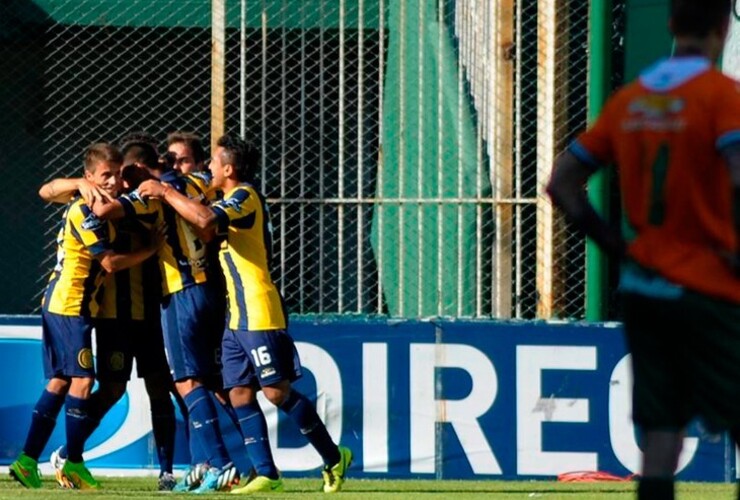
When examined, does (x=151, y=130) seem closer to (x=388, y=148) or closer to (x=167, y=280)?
(x=388, y=148)

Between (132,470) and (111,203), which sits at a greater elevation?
(111,203)

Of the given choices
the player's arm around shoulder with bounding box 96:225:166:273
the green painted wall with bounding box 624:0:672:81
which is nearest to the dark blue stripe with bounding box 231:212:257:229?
the player's arm around shoulder with bounding box 96:225:166:273

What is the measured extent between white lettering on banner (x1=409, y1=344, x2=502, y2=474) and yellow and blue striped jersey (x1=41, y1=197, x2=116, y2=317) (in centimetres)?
197

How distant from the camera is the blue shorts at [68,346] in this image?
9016mm

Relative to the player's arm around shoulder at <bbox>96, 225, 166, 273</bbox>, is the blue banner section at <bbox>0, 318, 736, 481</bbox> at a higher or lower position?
lower

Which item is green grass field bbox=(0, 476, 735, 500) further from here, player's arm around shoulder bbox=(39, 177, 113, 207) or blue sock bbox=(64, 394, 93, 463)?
player's arm around shoulder bbox=(39, 177, 113, 207)

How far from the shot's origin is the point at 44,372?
9531 millimetres

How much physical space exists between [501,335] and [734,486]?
1623mm

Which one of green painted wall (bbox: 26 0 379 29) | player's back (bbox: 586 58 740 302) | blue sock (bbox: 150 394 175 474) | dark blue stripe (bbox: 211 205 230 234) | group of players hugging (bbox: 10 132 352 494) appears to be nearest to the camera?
player's back (bbox: 586 58 740 302)

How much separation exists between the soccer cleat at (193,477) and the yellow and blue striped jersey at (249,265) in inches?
32.3

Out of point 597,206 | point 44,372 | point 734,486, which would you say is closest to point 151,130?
point 44,372

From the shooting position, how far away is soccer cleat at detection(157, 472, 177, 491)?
9.01 metres

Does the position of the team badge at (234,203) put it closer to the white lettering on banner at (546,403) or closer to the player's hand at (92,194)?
the player's hand at (92,194)

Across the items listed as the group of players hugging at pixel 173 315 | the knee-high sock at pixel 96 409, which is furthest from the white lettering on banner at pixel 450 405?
the knee-high sock at pixel 96 409
